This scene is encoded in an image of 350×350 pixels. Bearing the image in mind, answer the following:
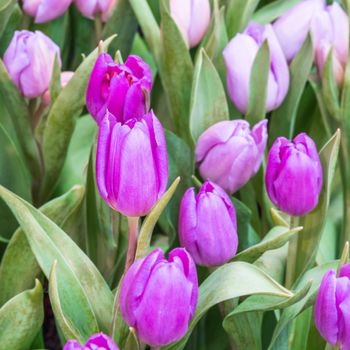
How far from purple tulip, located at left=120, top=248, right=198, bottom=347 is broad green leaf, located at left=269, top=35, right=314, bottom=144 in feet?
1.23

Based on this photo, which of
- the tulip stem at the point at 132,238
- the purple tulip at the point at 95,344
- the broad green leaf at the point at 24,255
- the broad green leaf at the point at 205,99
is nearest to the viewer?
the purple tulip at the point at 95,344

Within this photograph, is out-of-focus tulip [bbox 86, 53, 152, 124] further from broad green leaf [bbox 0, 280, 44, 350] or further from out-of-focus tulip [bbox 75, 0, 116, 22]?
out-of-focus tulip [bbox 75, 0, 116, 22]

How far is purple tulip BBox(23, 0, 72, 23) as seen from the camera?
912 mm

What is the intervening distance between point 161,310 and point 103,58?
201 millimetres

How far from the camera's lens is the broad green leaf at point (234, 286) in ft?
1.92

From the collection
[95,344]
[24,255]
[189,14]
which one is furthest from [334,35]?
[95,344]

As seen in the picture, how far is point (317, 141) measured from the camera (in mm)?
952

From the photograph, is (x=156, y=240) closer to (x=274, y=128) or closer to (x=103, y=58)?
(x=274, y=128)

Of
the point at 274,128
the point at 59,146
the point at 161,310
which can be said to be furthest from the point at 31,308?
the point at 274,128

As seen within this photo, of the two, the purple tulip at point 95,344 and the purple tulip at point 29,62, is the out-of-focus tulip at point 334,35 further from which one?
the purple tulip at point 95,344

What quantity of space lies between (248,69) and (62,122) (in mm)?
177

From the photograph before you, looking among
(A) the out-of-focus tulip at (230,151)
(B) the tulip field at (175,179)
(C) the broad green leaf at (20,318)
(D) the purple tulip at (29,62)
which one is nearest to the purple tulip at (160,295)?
(B) the tulip field at (175,179)

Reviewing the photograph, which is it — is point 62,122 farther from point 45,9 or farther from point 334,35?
point 334,35

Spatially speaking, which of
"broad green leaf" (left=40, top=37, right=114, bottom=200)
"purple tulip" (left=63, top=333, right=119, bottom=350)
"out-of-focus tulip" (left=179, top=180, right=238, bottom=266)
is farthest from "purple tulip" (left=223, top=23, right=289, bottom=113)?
→ "purple tulip" (left=63, top=333, right=119, bottom=350)
